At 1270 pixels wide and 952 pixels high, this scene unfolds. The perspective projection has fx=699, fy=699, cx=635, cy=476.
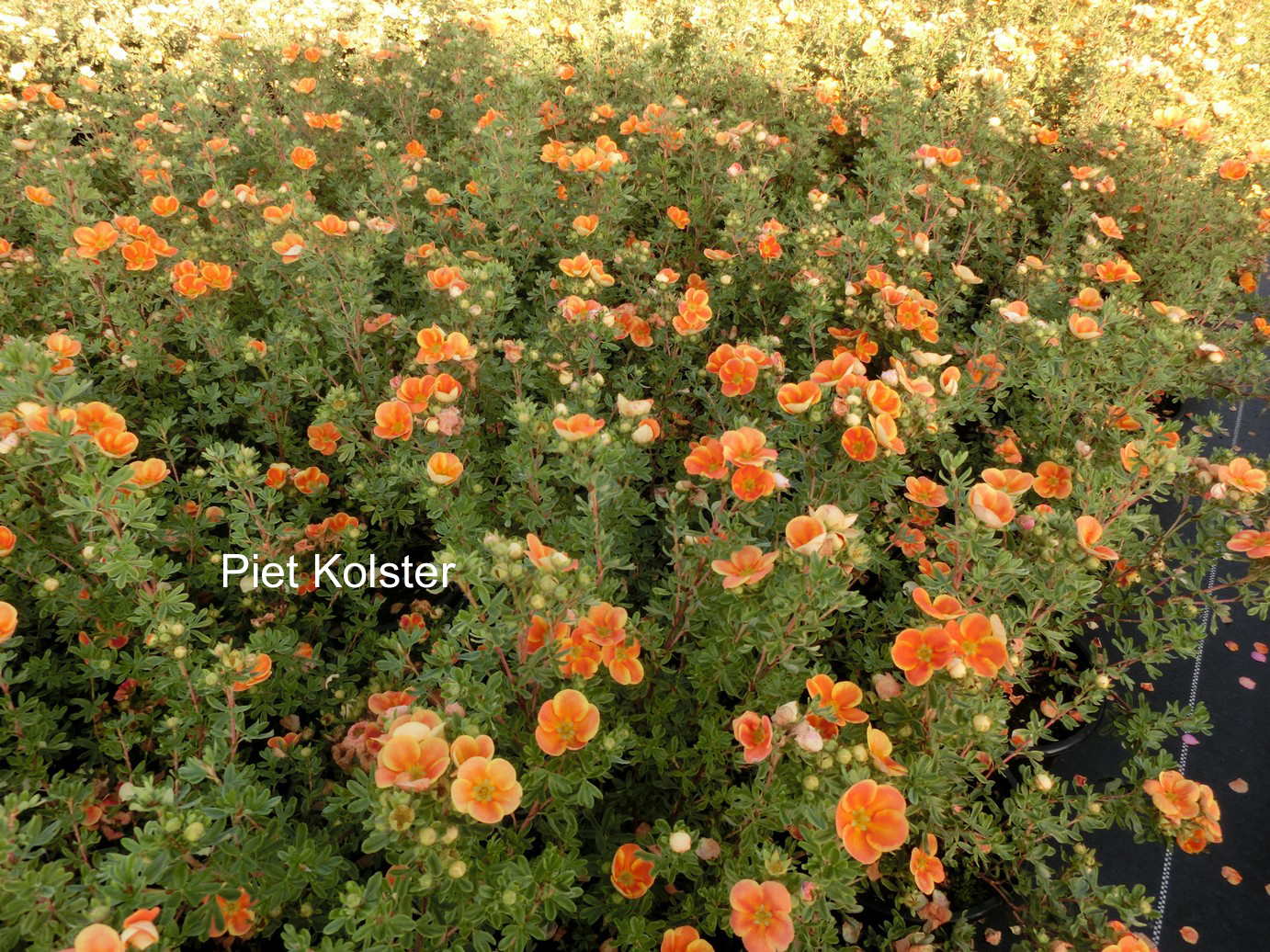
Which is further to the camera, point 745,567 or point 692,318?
point 692,318

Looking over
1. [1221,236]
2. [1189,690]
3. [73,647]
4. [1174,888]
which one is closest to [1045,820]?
[1174,888]

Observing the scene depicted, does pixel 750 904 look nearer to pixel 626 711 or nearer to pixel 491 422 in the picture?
pixel 626 711

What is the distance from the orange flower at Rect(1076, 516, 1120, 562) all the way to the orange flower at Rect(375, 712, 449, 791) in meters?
1.68

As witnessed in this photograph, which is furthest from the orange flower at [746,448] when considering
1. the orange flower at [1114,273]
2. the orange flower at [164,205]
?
the orange flower at [164,205]

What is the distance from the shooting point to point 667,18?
5652 mm

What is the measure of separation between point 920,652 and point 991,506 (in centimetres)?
43

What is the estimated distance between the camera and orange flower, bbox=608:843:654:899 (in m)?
1.70

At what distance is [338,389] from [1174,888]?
3507 mm

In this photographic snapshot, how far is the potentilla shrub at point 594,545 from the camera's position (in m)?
1.57

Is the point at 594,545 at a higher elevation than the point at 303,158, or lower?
lower

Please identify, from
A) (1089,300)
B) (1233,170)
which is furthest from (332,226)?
(1233,170)

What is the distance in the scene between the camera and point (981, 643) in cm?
167

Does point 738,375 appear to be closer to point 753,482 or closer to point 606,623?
point 753,482

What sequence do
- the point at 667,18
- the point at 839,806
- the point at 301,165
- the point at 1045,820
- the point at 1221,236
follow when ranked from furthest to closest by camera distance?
1. the point at 667,18
2. the point at 1221,236
3. the point at 301,165
4. the point at 1045,820
5. the point at 839,806
